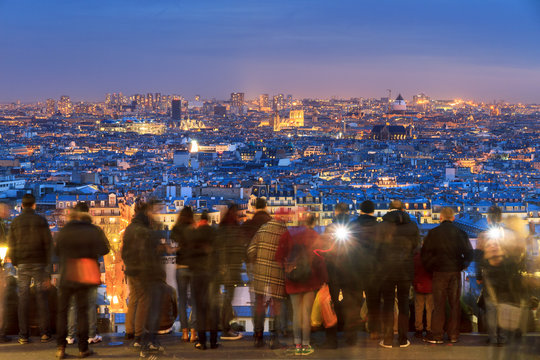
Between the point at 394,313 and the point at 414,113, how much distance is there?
161032mm

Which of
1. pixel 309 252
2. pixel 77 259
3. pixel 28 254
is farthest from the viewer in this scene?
pixel 28 254

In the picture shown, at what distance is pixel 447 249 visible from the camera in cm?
446

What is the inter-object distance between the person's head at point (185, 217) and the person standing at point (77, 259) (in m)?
0.49

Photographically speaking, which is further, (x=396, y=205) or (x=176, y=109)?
(x=176, y=109)

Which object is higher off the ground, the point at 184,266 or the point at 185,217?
the point at 185,217

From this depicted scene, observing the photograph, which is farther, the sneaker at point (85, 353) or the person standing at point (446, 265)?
the person standing at point (446, 265)

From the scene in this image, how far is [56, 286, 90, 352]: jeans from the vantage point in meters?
4.22

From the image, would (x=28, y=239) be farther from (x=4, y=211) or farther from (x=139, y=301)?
(x=139, y=301)

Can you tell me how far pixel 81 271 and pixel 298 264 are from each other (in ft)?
4.09

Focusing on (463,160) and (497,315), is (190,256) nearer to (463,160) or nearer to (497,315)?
(497,315)

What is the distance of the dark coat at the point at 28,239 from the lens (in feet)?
14.4

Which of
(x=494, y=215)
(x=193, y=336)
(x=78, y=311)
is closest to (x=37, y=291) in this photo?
(x=78, y=311)

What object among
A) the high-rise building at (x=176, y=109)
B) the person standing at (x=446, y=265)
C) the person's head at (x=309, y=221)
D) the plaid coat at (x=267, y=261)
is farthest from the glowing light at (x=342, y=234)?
the high-rise building at (x=176, y=109)

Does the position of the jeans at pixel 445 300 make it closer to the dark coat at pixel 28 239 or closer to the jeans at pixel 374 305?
the jeans at pixel 374 305
